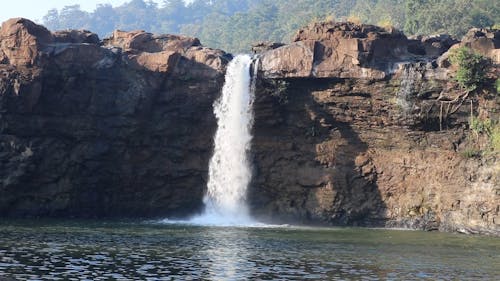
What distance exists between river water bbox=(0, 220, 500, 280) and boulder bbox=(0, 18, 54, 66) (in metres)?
10.4

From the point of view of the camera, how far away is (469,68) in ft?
154

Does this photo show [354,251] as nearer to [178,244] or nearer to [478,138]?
[178,244]

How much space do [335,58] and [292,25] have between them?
86.2m

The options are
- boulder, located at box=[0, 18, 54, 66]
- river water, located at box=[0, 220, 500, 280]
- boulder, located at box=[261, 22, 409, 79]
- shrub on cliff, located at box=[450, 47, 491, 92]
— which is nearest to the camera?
river water, located at box=[0, 220, 500, 280]

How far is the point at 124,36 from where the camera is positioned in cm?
5638

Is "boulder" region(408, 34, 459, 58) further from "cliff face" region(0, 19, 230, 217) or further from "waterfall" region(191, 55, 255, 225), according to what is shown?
"cliff face" region(0, 19, 230, 217)

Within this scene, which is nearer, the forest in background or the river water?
the river water

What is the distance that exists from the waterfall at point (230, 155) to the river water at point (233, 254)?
815 centimetres

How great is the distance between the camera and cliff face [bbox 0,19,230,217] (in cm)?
5050

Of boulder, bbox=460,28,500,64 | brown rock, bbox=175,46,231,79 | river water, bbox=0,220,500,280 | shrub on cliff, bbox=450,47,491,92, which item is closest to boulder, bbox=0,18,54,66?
brown rock, bbox=175,46,231,79

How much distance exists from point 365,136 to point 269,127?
231 inches

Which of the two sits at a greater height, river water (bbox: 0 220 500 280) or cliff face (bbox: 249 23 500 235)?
cliff face (bbox: 249 23 500 235)

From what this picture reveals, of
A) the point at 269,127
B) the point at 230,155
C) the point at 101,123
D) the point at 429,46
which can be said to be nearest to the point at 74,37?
the point at 101,123

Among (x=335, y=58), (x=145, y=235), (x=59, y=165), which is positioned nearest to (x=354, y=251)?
(x=145, y=235)
